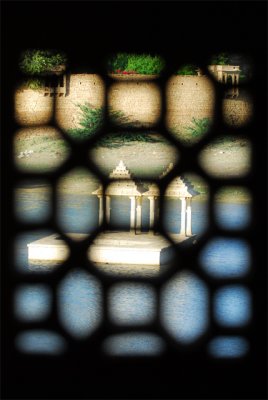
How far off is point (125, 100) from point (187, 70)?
0.07 m

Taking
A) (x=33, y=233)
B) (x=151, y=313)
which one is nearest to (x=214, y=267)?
(x=151, y=313)

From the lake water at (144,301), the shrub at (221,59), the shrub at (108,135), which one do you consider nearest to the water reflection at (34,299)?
the lake water at (144,301)

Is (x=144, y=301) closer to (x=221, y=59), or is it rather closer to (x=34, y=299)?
(x=34, y=299)

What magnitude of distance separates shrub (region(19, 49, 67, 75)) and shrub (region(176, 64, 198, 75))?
11 cm

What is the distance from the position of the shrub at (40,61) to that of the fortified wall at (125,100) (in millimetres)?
19

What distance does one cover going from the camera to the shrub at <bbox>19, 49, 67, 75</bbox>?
2.51 ft

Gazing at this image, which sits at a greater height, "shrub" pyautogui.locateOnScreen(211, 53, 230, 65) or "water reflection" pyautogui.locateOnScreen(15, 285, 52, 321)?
"shrub" pyautogui.locateOnScreen(211, 53, 230, 65)

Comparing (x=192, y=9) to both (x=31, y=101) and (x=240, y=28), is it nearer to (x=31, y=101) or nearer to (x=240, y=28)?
(x=240, y=28)

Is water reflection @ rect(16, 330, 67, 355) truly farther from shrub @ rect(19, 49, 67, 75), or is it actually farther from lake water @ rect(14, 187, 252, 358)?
shrub @ rect(19, 49, 67, 75)

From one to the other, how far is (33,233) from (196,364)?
0.21m

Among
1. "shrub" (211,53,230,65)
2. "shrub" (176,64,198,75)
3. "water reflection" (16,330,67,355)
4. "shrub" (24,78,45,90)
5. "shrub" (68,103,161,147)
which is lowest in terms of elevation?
"water reflection" (16,330,67,355)

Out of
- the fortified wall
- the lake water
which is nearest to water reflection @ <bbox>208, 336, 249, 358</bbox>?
the lake water

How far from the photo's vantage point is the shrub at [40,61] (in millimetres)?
765

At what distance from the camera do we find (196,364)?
79 cm
